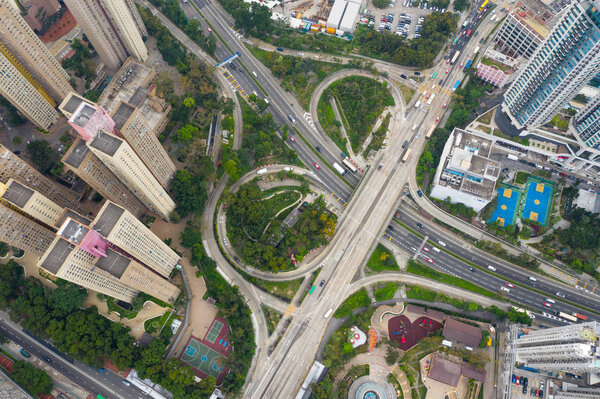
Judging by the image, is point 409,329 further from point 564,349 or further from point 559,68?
point 559,68

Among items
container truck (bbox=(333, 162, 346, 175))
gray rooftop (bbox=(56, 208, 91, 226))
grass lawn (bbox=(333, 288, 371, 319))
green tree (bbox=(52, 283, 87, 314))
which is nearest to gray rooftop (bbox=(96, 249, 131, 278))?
gray rooftop (bbox=(56, 208, 91, 226))

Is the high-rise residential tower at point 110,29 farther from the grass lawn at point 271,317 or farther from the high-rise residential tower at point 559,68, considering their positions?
the high-rise residential tower at point 559,68

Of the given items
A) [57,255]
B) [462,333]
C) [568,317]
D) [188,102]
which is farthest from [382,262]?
[57,255]

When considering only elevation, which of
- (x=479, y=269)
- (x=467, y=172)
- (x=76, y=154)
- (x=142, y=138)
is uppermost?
(x=467, y=172)

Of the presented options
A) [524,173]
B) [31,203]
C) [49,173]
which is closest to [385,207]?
[524,173]

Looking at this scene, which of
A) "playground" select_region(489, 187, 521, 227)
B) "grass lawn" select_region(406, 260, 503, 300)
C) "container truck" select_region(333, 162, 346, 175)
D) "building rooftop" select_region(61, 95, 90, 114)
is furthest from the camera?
"container truck" select_region(333, 162, 346, 175)

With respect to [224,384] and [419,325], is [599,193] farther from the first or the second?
[224,384]

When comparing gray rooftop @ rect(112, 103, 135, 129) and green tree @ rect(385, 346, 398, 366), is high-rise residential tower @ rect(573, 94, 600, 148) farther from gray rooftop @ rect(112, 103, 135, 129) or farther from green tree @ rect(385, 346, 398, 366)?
gray rooftop @ rect(112, 103, 135, 129)

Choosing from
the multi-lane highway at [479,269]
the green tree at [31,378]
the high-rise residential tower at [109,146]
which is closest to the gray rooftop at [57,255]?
the high-rise residential tower at [109,146]
